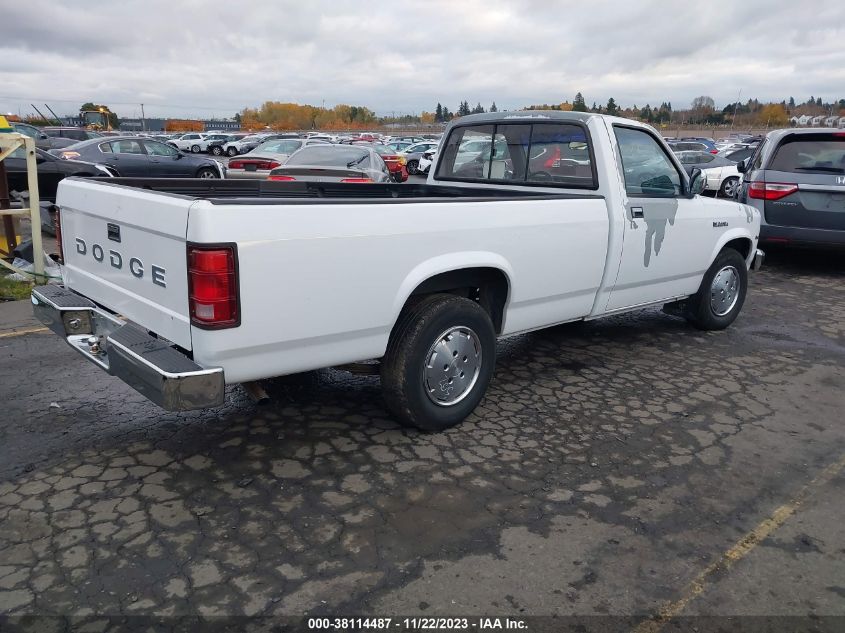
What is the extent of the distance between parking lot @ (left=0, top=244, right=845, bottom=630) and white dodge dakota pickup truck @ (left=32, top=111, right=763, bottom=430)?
0.53 meters

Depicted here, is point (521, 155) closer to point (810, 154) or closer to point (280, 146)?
point (810, 154)

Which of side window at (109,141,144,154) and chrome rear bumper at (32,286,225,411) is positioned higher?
side window at (109,141,144,154)

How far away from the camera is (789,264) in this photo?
10.2 metres

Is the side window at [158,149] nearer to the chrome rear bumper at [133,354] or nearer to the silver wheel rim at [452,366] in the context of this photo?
the chrome rear bumper at [133,354]

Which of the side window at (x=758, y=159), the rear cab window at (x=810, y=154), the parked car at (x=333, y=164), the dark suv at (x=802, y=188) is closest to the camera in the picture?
the dark suv at (x=802, y=188)

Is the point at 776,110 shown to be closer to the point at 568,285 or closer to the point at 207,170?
the point at 207,170

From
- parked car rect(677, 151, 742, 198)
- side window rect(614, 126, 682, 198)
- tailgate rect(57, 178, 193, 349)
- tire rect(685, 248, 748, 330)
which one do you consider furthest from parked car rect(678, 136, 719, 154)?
tailgate rect(57, 178, 193, 349)

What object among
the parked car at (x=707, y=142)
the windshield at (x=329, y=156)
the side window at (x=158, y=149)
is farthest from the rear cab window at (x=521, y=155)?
the parked car at (x=707, y=142)

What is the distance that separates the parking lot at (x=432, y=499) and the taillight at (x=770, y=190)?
4.32m

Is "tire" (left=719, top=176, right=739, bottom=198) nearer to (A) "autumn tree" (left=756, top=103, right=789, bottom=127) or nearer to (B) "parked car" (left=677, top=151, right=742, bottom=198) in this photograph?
(B) "parked car" (left=677, top=151, right=742, bottom=198)

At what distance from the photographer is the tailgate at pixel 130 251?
3084 millimetres

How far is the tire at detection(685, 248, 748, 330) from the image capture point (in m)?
6.14

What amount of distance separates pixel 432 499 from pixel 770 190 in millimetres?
7557

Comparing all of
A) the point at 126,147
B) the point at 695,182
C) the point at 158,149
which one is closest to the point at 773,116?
the point at 158,149
